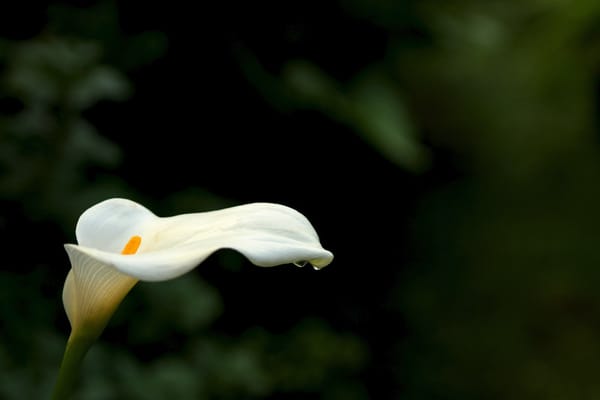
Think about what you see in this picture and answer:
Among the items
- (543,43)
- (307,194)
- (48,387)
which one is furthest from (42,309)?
(543,43)

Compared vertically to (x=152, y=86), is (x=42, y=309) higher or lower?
lower

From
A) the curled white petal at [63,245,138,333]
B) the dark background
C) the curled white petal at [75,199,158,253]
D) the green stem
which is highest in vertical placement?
the dark background

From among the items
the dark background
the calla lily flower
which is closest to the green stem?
the calla lily flower

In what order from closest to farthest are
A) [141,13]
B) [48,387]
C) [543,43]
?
[48,387] → [141,13] → [543,43]

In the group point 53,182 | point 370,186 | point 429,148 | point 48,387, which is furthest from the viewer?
point 429,148

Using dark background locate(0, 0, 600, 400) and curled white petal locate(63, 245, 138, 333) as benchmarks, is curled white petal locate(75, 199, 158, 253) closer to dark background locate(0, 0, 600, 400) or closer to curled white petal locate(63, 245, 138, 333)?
curled white petal locate(63, 245, 138, 333)

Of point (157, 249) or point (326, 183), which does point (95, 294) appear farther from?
point (326, 183)

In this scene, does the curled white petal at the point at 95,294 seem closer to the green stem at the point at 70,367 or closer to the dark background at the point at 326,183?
the green stem at the point at 70,367

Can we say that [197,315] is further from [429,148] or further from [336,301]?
[429,148]
